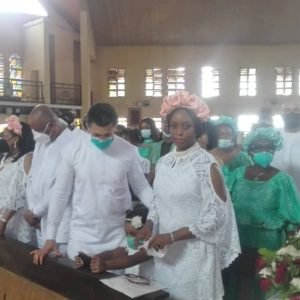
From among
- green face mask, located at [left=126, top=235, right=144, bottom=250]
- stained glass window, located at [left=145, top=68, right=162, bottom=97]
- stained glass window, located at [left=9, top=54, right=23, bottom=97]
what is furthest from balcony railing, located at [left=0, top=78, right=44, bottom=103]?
green face mask, located at [left=126, top=235, right=144, bottom=250]

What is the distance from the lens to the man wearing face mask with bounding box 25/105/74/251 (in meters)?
3.06

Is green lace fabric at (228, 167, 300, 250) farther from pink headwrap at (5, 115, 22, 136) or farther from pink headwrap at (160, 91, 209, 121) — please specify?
pink headwrap at (5, 115, 22, 136)

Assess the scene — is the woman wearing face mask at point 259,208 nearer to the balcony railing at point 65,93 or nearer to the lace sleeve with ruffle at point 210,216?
the lace sleeve with ruffle at point 210,216

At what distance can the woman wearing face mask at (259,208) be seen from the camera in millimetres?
2891

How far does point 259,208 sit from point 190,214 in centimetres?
88

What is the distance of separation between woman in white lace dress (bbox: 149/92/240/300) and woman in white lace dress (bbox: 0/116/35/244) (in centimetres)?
138

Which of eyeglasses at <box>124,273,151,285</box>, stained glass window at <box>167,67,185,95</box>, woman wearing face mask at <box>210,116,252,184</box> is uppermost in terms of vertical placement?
stained glass window at <box>167,67,185,95</box>

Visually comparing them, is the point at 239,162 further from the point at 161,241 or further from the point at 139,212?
the point at 161,241

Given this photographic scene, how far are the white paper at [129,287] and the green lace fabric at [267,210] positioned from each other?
96cm

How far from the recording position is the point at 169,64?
63.4ft

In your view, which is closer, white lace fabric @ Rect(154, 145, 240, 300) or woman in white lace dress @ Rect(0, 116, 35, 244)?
white lace fabric @ Rect(154, 145, 240, 300)

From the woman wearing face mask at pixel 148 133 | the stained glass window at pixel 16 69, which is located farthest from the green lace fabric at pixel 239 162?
the stained glass window at pixel 16 69

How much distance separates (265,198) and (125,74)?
16760 mm

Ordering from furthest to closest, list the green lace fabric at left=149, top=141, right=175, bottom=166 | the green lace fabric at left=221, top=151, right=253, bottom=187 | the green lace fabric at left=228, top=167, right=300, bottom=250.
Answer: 1. the green lace fabric at left=149, top=141, right=175, bottom=166
2. the green lace fabric at left=221, top=151, right=253, bottom=187
3. the green lace fabric at left=228, top=167, right=300, bottom=250
